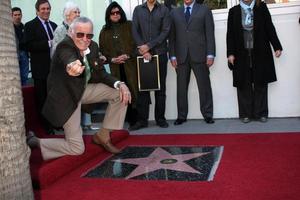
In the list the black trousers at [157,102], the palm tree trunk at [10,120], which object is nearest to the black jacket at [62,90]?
the black trousers at [157,102]

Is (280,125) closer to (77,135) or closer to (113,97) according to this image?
(113,97)

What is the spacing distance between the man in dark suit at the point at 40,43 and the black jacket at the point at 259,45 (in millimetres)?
2635

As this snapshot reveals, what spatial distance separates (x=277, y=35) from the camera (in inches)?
253

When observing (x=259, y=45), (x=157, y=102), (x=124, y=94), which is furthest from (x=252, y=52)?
(x=124, y=94)

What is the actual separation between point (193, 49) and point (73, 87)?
2.66 metres

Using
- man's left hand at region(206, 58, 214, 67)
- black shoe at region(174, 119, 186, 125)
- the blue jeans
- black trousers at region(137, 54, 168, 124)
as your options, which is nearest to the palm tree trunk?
black trousers at region(137, 54, 168, 124)

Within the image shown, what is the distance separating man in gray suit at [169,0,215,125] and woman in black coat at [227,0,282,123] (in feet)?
1.06

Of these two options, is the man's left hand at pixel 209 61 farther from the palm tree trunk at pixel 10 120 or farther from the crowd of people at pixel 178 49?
the palm tree trunk at pixel 10 120

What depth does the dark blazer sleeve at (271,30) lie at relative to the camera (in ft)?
20.1

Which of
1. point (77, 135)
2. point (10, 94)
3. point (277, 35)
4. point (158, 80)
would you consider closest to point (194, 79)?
point (158, 80)

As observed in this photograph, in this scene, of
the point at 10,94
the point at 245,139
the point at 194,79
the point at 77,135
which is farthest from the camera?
the point at 194,79

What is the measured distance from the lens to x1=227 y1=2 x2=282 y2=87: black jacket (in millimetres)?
6148

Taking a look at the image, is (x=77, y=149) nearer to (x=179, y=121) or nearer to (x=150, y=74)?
(x=150, y=74)

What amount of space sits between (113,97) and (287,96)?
3.05 meters
